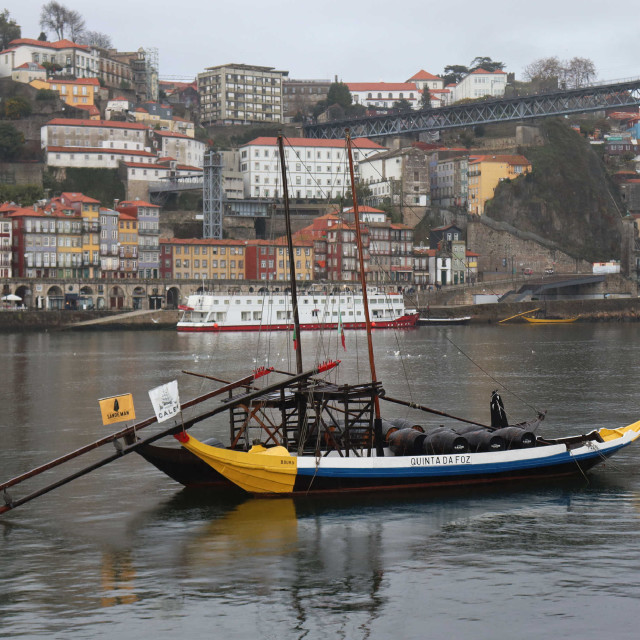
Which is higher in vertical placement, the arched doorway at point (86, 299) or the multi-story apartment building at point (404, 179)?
the multi-story apartment building at point (404, 179)

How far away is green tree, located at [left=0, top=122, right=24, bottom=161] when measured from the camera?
124 meters

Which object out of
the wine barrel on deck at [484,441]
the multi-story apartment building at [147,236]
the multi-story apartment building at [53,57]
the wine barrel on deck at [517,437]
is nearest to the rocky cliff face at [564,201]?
the multi-story apartment building at [147,236]

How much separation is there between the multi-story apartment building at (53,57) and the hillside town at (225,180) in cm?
21

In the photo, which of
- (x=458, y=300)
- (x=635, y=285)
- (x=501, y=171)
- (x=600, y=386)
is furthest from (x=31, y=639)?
(x=501, y=171)

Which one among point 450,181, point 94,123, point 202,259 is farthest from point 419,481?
point 450,181

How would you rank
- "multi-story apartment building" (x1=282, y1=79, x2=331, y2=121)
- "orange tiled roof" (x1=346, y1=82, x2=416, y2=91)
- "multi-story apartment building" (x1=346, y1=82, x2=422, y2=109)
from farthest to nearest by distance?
1. "orange tiled roof" (x1=346, y1=82, x2=416, y2=91)
2. "multi-story apartment building" (x1=346, y1=82, x2=422, y2=109)
3. "multi-story apartment building" (x1=282, y1=79, x2=331, y2=121)

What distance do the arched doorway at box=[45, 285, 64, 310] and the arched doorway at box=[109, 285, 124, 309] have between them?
548cm

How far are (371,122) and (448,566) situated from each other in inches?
5502

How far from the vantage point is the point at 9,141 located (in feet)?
408

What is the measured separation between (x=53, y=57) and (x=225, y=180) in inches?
1339

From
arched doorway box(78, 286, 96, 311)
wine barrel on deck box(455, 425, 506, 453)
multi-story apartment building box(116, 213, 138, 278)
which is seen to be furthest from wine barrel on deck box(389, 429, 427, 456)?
multi-story apartment building box(116, 213, 138, 278)

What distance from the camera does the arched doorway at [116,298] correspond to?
11275 centimetres

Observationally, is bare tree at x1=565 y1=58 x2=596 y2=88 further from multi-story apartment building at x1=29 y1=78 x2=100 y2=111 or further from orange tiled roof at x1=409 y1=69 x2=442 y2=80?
multi-story apartment building at x1=29 y1=78 x2=100 y2=111

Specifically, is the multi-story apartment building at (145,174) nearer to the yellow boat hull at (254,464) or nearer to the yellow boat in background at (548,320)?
the yellow boat in background at (548,320)
